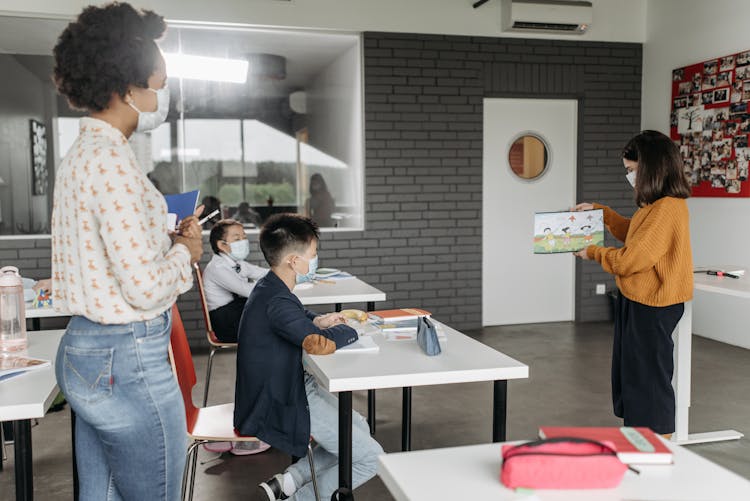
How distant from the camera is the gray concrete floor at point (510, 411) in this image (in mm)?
3139

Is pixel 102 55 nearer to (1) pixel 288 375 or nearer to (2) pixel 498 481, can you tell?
(2) pixel 498 481

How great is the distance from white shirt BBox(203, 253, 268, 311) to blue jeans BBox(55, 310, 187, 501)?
7.84 ft

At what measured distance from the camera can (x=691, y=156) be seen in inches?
243

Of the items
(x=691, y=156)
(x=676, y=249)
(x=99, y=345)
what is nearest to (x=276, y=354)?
(x=99, y=345)

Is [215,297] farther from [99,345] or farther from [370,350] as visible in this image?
[99,345]

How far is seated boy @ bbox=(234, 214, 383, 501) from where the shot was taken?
233 centimetres

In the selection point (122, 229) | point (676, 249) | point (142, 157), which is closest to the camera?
point (122, 229)

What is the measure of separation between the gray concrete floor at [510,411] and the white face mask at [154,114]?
1.86 metres

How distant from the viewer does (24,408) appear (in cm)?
177

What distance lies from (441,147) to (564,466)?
208 inches

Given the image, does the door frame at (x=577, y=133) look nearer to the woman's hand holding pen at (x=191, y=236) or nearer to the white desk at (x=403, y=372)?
the white desk at (x=403, y=372)

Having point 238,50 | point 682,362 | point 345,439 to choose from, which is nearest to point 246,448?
point 345,439

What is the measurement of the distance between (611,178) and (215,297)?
4242mm

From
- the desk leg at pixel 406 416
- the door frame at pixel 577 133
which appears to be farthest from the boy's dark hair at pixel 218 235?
the door frame at pixel 577 133
